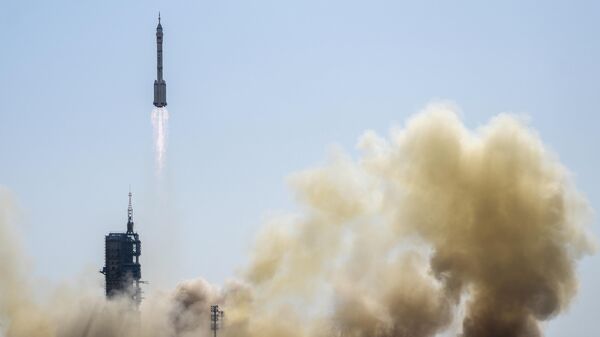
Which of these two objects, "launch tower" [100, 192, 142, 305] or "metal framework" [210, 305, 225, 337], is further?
"launch tower" [100, 192, 142, 305]

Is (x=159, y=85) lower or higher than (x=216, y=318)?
higher

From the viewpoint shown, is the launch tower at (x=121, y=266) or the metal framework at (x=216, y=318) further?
the launch tower at (x=121, y=266)

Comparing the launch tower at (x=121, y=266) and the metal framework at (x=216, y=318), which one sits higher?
the launch tower at (x=121, y=266)

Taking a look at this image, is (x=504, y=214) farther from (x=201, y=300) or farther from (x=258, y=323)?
(x=201, y=300)

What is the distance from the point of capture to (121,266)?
188750mm

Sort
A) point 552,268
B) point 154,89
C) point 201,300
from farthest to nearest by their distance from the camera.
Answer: point 201,300
point 154,89
point 552,268

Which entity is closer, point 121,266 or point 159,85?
point 159,85

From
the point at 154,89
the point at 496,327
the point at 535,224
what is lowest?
the point at 496,327

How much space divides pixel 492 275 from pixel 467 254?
3.61m

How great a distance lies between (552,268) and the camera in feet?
449

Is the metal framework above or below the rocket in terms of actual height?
below

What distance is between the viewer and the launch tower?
615 ft

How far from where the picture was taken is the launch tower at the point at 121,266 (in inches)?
7382

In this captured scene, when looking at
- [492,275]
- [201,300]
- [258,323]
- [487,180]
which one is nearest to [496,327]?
[492,275]
